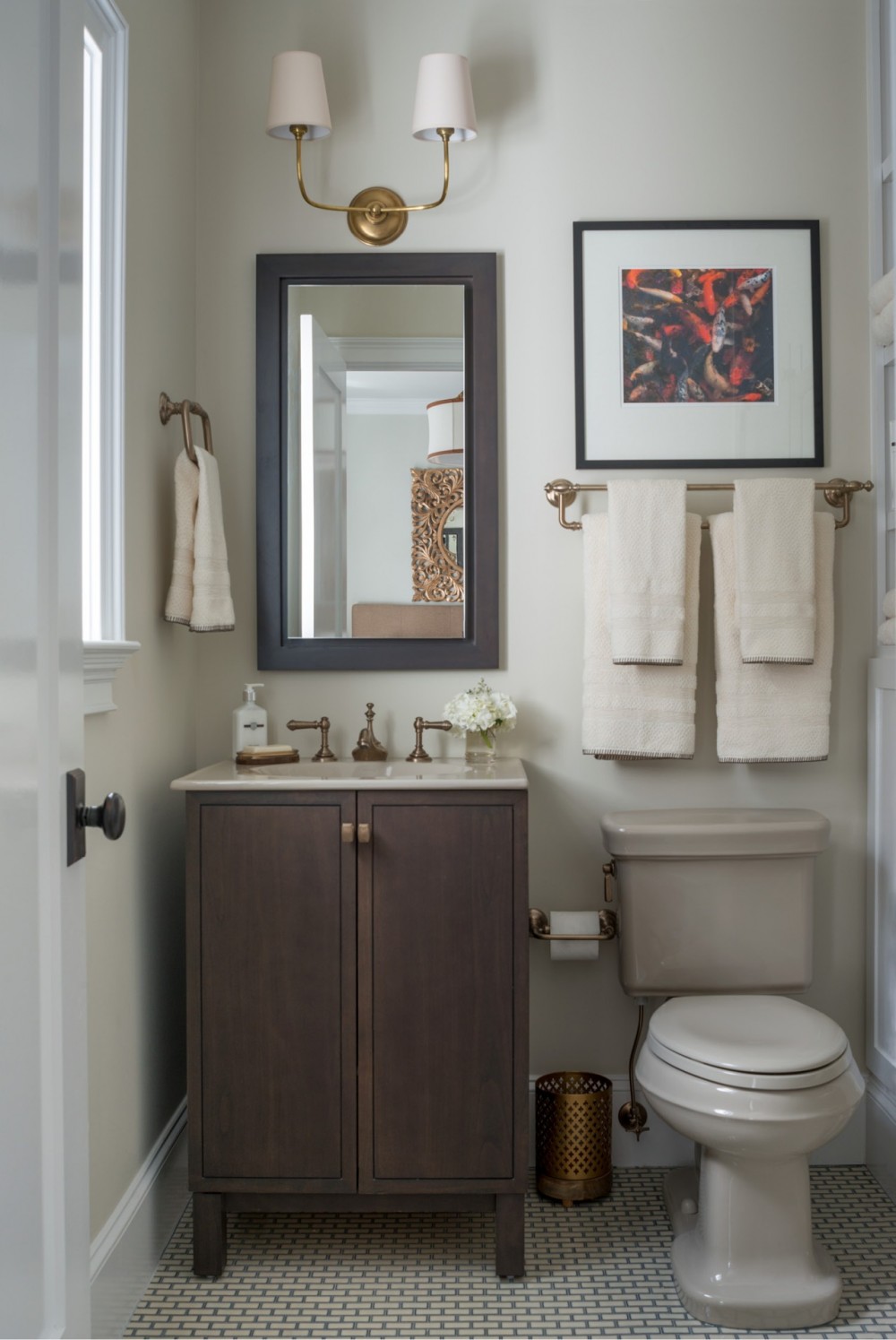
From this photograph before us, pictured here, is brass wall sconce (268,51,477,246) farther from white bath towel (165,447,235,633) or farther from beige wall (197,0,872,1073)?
white bath towel (165,447,235,633)

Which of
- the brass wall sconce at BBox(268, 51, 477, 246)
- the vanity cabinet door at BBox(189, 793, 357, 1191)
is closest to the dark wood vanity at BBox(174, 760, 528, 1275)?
the vanity cabinet door at BBox(189, 793, 357, 1191)

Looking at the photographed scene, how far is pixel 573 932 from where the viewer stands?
233 centimetres

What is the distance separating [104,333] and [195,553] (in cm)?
45

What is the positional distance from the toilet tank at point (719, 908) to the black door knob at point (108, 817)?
1.32m

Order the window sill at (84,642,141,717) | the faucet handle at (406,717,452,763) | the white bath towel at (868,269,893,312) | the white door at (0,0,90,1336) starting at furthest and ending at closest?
the faucet handle at (406,717,452,763)
the white bath towel at (868,269,893,312)
the window sill at (84,642,141,717)
the white door at (0,0,90,1336)

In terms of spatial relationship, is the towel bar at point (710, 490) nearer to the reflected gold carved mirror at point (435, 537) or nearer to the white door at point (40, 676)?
the reflected gold carved mirror at point (435, 537)

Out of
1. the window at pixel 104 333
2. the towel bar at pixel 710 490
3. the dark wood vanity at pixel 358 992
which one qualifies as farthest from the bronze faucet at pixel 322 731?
the towel bar at pixel 710 490

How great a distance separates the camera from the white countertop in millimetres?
1983

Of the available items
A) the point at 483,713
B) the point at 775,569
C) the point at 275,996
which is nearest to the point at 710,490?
the point at 775,569

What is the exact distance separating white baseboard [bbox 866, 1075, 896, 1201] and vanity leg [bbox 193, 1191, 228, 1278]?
1.34 meters

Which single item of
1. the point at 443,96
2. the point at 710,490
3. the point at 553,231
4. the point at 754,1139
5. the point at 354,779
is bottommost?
the point at 754,1139

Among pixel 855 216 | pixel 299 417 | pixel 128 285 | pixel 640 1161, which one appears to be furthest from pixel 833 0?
pixel 640 1161

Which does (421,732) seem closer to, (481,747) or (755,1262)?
(481,747)

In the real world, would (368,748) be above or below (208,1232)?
above
